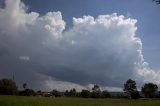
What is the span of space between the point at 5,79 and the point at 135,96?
71852mm

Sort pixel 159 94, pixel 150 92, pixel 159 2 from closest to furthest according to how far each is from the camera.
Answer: pixel 159 2
pixel 159 94
pixel 150 92

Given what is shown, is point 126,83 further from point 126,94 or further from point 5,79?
point 5,79

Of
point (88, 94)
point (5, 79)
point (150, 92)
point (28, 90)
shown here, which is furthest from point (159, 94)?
point (5, 79)

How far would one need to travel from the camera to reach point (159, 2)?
74.7 ft

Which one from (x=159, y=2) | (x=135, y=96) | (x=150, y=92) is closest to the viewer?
(x=159, y=2)

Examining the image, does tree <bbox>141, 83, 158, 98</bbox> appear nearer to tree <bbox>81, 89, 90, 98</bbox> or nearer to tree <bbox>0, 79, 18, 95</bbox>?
tree <bbox>81, 89, 90, 98</bbox>

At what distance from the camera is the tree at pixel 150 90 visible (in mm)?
186125

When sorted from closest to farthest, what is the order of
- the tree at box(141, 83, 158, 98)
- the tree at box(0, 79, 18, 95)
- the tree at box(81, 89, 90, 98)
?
the tree at box(0, 79, 18, 95), the tree at box(81, 89, 90, 98), the tree at box(141, 83, 158, 98)

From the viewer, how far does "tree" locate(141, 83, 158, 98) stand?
611ft

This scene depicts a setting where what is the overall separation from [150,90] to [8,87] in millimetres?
79352

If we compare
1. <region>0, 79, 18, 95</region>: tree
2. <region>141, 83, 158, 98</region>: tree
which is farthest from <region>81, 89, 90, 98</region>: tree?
<region>0, 79, 18, 95</region>: tree

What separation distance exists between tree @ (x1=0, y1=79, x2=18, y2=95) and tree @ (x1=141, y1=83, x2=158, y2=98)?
73.4m

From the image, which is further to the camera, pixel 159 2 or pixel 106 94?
pixel 106 94

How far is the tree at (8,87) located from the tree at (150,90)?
241 feet
